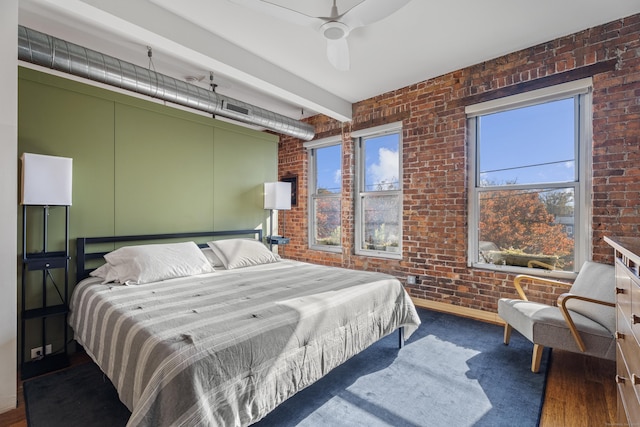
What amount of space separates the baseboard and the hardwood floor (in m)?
0.81

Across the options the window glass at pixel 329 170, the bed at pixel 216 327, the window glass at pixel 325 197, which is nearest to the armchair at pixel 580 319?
the bed at pixel 216 327

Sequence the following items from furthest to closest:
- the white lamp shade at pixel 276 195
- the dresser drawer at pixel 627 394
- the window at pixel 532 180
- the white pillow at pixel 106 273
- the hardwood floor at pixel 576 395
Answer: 1. the white lamp shade at pixel 276 195
2. the window at pixel 532 180
3. the white pillow at pixel 106 273
4. the hardwood floor at pixel 576 395
5. the dresser drawer at pixel 627 394

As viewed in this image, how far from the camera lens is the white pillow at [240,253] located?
11.3 ft

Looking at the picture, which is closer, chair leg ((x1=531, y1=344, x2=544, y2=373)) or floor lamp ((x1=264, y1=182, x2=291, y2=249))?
chair leg ((x1=531, y1=344, x2=544, y2=373))

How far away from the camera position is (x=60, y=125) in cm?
271

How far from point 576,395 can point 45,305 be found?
4.20 metres

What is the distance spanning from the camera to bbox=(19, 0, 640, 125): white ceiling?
2.43 metres

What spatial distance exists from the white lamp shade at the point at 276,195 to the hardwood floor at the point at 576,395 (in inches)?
105

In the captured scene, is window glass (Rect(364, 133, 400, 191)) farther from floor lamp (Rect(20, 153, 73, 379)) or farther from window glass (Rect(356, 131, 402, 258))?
floor lamp (Rect(20, 153, 73, 379))

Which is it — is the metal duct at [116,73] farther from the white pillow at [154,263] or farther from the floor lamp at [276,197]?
the white pillow at [154,263]

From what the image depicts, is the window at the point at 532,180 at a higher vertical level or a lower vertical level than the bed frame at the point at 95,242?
higher

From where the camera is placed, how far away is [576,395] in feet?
6.73

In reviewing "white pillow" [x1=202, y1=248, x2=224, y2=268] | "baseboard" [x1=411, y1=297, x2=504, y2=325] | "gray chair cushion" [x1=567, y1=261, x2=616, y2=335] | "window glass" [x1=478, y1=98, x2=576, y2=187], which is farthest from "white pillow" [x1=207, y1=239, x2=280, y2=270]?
"gray chair cushion" [x1=567, y1=261, x2=616, y2=335]

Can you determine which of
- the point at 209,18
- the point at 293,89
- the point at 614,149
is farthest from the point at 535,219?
the point at 209,18
